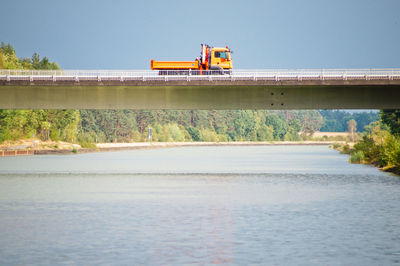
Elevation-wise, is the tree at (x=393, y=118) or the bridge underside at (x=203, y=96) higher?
the bridge underside at (x=203, y=96)

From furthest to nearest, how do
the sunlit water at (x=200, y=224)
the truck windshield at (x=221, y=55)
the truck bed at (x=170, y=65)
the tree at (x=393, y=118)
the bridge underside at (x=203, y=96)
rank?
the tree at (x=393, y=118)
the truck windshield at (x=221, y=55)
the truck bed at (x=170, y=65)
the bridge underside at (x=203, y=96)
the sunlit water at (x=200, y=224)

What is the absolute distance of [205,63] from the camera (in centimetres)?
7131

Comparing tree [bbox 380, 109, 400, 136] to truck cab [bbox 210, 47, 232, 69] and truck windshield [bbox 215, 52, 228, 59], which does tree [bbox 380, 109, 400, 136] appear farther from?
truck windshield [bbox 215, 52, 228, 59]

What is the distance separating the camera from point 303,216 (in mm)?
30266

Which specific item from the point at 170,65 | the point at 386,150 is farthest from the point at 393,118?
the point at 170,65

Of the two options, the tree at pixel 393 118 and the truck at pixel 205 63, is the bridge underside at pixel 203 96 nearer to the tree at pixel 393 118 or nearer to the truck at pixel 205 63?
the truck at pixel 205 63

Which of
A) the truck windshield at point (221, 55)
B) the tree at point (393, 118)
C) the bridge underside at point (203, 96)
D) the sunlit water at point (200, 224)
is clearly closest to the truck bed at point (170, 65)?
the truck windshield at point (221, 55)

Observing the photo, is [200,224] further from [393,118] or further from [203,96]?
[393,118]

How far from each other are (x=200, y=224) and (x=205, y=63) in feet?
148

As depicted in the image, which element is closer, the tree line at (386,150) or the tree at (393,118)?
the tree line at (386,150)

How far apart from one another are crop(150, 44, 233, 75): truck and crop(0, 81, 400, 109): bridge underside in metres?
4.62

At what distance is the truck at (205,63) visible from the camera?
227ft

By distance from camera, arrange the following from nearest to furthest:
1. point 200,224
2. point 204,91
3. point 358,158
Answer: point 200,224 < point 204,91 < point 358,158

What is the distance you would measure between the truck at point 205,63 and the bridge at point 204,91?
2.99 meters
